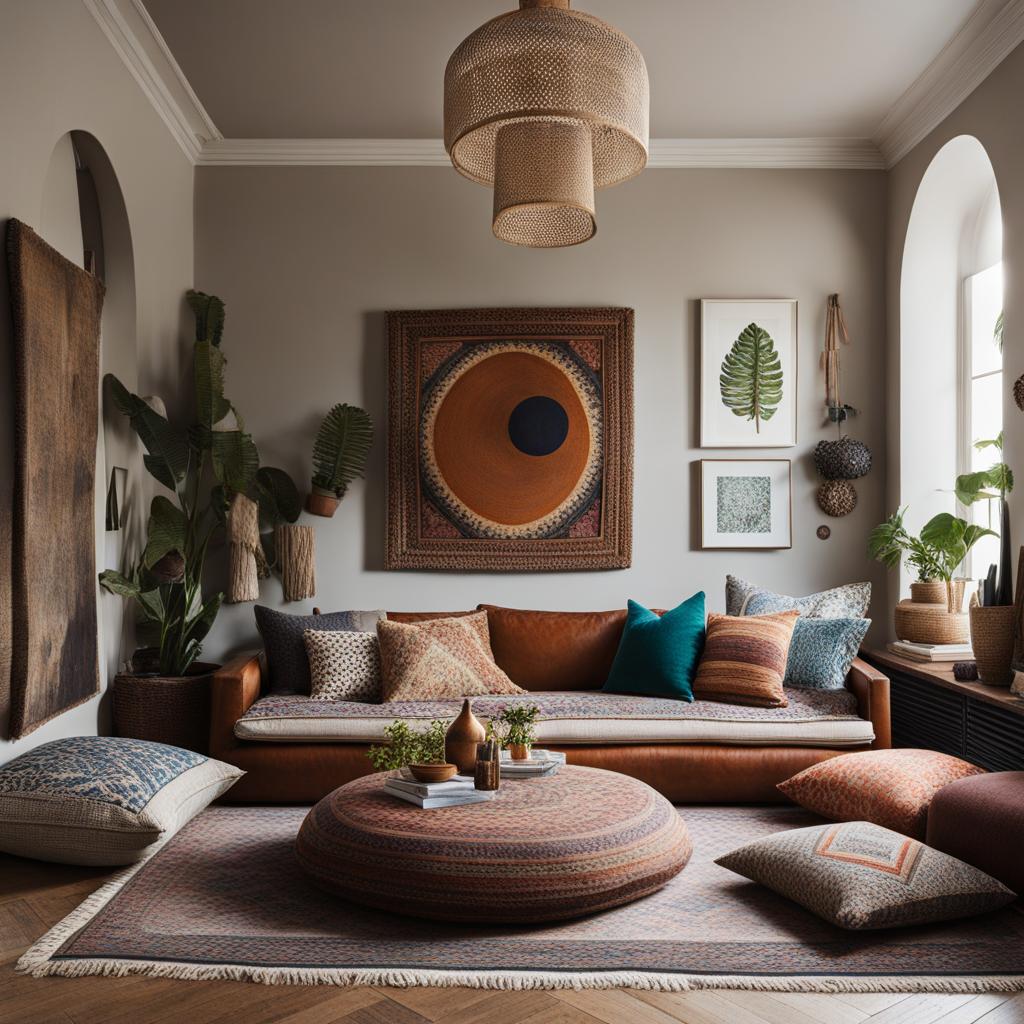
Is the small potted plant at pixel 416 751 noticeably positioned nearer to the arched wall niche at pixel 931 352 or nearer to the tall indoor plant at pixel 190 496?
the tall indoor plant at pixel 190 496

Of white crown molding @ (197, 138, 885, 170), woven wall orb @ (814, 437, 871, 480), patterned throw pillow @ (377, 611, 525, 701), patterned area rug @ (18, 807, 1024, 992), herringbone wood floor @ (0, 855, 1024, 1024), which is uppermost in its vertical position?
white crown molding @ (197, 138, 885, 170)

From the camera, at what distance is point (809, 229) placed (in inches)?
199

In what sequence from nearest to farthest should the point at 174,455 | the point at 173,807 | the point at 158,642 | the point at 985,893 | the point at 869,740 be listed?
1. the point at 985,893
2. the point at 173,807
3. the point at 869,740
4. the point at 174,455
5. the point at 158,642

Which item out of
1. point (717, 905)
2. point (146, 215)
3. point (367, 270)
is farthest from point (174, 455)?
point (717, 905)

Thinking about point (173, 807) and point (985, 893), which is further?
point (173, 807)

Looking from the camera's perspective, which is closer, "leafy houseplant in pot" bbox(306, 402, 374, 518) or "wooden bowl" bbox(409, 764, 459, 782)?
"wooden bowl" bbox(409, 764, 459, 782)

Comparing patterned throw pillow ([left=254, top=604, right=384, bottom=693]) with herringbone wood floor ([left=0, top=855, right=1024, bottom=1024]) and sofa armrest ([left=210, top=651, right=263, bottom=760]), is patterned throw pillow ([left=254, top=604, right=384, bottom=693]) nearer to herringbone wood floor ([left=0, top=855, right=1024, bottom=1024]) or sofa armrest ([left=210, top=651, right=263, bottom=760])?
sofa armrest ([left=210, top=651, right=263, bottom=760])

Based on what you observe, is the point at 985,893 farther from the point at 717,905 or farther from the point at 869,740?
the point at 869,740

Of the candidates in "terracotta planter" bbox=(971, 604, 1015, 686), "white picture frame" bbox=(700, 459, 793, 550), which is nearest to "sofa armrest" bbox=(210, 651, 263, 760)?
"white picture frame" bbox=(700, 459, 793, 550)

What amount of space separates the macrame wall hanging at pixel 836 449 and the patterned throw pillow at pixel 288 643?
2362 millimetres

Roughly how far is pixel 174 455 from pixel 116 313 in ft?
2.19

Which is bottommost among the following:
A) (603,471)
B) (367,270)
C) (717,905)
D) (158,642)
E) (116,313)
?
(717,905)

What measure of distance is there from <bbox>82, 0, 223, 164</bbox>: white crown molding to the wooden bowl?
9.67ft

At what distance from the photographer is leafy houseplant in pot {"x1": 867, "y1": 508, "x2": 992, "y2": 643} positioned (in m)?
4.18
